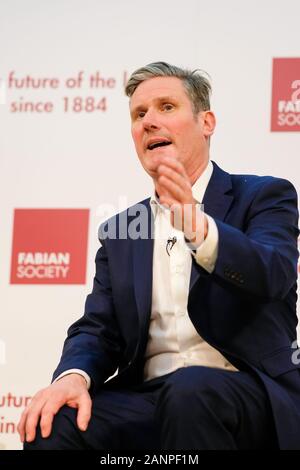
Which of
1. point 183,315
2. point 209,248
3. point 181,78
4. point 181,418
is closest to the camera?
point 181,418

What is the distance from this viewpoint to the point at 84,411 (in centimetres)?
198

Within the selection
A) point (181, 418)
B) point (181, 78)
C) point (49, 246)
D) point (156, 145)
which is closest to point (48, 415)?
point (181, 418)

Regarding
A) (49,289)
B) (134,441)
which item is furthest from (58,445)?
(49,289)

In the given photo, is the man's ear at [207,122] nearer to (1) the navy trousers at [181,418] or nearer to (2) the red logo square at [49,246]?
(1) the navy trousers at [181,418]

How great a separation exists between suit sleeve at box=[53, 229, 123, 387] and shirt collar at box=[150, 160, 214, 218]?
258 millimetres

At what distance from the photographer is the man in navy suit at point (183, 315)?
1.88 m

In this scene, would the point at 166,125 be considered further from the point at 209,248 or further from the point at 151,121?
the point at 209,248

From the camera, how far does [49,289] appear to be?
3.59 meters

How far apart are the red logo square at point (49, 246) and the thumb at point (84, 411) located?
157 cm

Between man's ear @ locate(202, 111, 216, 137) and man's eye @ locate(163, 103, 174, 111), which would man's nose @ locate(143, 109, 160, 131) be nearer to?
man's eye @ locate(163, 103, 174, 111)

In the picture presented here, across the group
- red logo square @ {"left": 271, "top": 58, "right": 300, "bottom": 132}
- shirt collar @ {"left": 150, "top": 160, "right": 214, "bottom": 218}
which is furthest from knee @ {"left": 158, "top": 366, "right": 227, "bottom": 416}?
red logo square @ {"left": 271, "top": 58, "right": 300, "bottom": 132}

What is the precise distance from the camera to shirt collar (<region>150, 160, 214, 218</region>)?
2.49 metres

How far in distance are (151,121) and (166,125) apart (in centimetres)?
5

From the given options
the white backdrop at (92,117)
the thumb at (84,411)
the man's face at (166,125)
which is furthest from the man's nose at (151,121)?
the white backdrop at (92,117)
